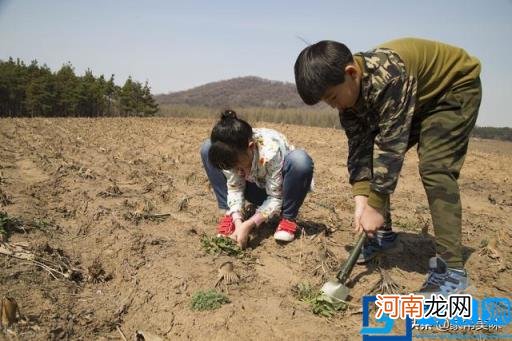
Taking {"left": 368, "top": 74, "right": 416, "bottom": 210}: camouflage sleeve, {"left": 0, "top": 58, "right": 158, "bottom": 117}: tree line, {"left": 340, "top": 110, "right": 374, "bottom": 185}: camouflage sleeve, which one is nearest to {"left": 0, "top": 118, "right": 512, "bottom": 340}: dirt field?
{"left": 340, "top": 110, "right": 374, "bottom": 185}: camouflage sleeve

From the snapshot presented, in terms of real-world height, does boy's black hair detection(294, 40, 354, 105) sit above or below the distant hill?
below

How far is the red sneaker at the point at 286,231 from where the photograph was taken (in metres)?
3.17

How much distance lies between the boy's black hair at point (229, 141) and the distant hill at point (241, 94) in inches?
4491

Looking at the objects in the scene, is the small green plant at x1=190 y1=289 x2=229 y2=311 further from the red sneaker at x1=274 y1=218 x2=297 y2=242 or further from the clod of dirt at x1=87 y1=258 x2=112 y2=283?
the red sneaker at x1=274 y1=218 x2=297 y2=242

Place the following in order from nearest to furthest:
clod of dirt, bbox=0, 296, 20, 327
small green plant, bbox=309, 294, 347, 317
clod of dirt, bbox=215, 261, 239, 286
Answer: clod of dirt, bbox=0, 296, 20, 327
small green plant, bbox=309, 294, 347, 317
clod of dirt, bbox=215, 261, 239, 286

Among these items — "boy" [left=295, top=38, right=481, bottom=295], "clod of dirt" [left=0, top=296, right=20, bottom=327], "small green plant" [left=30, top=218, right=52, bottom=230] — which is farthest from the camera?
"small green plant" [left=30, top=218, right=52, bottom=230]

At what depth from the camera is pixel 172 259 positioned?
9.46 ft

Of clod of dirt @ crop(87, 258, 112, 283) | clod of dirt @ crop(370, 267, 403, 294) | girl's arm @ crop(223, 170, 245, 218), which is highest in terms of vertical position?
girl's arm @ crop(223, 170, 245, 218)

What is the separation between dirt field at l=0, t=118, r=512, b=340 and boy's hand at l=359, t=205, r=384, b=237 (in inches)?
17.2

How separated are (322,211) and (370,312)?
2082mm

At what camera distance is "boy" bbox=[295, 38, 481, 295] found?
2.21m

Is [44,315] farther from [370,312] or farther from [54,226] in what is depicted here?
[370,312]

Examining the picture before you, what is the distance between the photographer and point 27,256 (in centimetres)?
274

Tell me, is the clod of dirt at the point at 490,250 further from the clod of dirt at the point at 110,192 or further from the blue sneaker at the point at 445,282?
the clod of dirt at the point at 110,192
